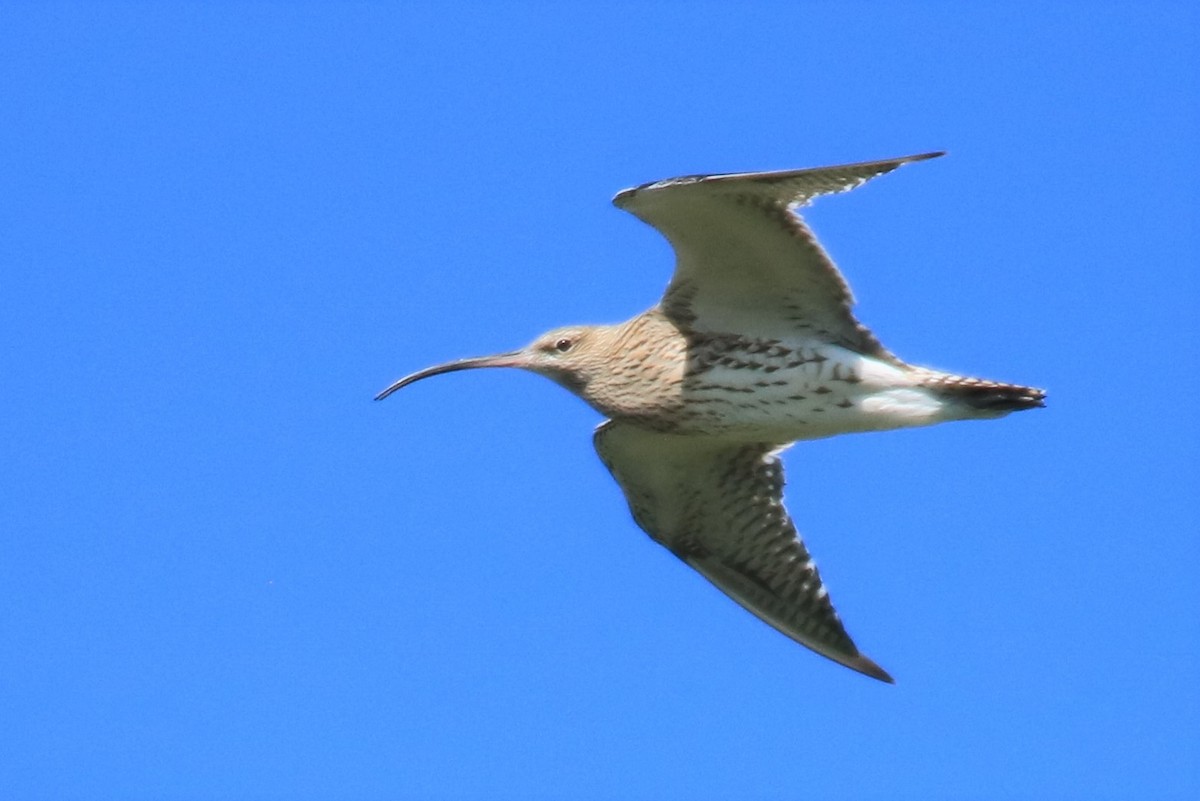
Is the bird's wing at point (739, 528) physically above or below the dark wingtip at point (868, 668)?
above

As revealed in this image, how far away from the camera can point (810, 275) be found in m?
11.0

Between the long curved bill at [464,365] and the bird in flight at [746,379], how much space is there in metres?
0.01

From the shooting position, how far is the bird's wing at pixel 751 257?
10.3 metres

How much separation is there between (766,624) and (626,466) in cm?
141

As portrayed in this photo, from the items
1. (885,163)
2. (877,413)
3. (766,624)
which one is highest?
(885,163)

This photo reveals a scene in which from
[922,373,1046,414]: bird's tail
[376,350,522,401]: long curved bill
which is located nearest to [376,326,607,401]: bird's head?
[376,350,522,401]: long curved bill

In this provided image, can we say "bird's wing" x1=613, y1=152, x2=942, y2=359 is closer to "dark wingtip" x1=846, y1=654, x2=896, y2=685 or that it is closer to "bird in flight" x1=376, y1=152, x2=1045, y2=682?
"bird in flight" x1=376, y1=152, x2=1045, y2=682

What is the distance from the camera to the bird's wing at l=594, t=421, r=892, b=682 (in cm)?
1235

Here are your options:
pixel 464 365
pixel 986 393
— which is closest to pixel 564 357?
pixel 464 365

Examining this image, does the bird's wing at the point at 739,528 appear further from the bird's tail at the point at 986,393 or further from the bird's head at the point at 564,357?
the bird's tail at the point at 986,393

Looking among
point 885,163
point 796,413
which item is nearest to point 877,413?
point 796,413

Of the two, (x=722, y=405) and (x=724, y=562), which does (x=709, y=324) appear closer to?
(x=722, y=405)

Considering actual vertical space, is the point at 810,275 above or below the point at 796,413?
above

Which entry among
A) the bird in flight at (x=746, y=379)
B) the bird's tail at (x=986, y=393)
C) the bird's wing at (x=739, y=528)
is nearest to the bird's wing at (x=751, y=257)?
the bird in flight at (x=746, y=379)
